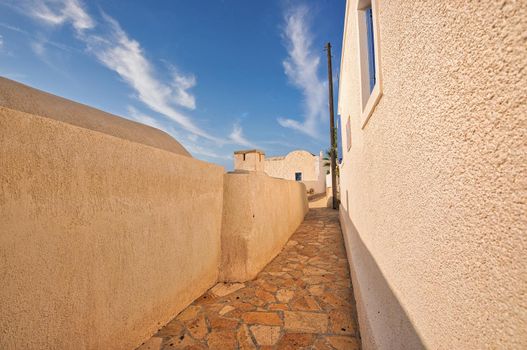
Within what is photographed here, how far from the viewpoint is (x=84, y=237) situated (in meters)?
1.80

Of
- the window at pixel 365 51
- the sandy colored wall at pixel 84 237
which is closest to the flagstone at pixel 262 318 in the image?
the sandy colored wall at pixel 84 237

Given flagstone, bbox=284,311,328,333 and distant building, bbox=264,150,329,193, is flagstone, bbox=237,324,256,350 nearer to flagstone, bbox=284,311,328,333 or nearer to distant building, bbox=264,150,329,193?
flagstone, bbox=284,311,328,333

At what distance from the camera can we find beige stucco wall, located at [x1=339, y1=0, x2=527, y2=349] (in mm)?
516

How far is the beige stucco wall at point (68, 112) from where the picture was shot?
10.5ft

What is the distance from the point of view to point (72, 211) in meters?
1.73

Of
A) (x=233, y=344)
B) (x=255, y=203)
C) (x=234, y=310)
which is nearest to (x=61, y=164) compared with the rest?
(x=233, y=344)

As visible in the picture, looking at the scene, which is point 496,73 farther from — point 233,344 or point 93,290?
point 233,344

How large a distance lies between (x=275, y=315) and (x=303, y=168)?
21.3 m

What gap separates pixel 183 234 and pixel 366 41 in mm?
A: 3238

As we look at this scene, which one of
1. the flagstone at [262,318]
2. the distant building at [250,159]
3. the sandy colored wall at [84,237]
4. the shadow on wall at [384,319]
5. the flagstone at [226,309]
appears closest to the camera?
the shadow on wall at [384,319]

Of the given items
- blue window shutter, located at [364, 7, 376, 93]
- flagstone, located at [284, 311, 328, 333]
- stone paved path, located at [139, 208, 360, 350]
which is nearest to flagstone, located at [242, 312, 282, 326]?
stone paved path, located at [139, 208, 360, 350]

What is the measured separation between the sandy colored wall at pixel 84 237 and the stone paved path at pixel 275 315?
36 cm

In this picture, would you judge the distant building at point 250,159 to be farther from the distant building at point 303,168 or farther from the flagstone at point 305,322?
the distant building at point 303,168

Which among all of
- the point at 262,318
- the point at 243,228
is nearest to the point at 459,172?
the point at 262,318
